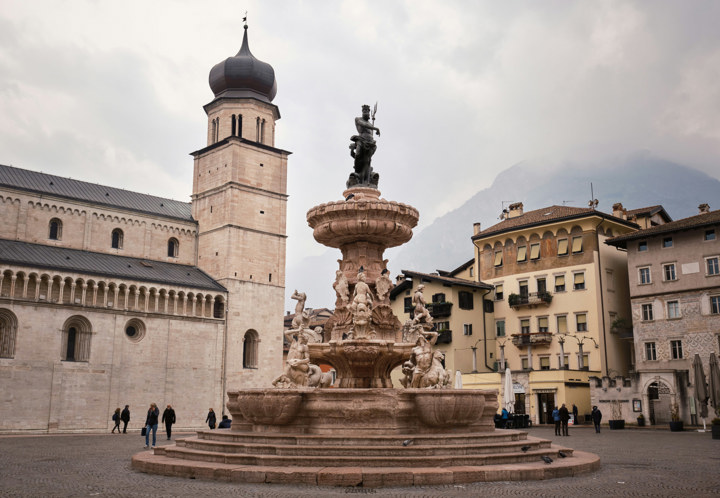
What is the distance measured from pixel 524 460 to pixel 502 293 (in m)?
39.2

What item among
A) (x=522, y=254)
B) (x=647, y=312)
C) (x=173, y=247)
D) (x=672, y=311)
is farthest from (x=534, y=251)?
(x=173, y=247)

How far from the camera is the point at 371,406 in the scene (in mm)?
13062

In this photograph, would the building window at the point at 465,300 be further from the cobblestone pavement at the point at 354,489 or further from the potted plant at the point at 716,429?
the cobblestone pavement at the point at 354,489

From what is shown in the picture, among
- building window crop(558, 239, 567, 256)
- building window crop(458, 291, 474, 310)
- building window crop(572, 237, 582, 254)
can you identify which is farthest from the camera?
building window crop(458, 291, 474, 310)

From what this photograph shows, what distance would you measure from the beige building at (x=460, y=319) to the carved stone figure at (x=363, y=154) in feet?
97.0

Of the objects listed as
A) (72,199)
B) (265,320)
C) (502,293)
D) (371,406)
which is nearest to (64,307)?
(72,199)

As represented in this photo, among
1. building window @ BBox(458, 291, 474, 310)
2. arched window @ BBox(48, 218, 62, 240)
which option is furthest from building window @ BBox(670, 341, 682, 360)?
arched window @ BBox(48, 218, 62, 240)

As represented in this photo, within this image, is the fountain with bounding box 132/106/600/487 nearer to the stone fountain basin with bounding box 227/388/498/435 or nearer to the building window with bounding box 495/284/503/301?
the stone fountain basin with bounding box 227/388/498/435

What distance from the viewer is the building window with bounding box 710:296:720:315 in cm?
3834

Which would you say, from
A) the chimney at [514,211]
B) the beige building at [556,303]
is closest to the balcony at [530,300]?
the beige building at [556,303]

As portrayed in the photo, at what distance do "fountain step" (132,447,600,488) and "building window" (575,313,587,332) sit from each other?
34866 millimetres

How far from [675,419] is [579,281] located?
12.6 metres

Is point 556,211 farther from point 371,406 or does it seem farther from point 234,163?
point 371,406

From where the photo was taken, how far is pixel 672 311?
40344 mm
